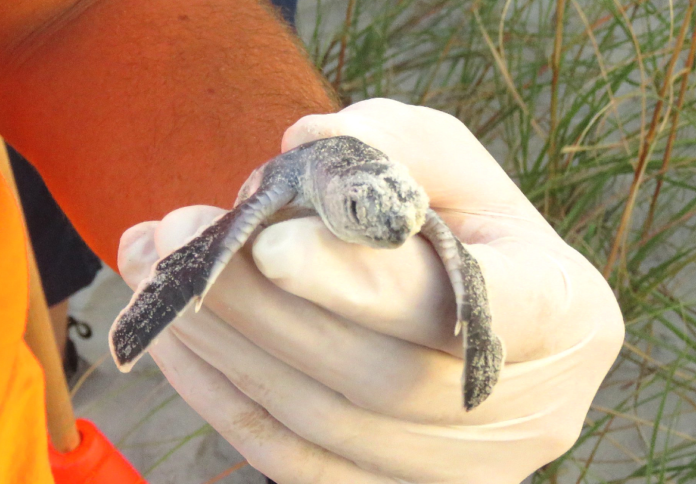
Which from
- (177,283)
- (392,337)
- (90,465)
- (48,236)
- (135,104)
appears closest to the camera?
(177,283)

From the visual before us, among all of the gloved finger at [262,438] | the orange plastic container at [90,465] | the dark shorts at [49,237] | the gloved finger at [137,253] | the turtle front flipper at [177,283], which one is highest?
the turtle front flipper at [177,283]

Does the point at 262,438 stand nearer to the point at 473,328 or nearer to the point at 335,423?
the point at 335,423

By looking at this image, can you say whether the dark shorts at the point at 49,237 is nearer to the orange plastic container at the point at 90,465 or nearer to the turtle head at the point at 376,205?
the orange plastic container at the point at 90,465

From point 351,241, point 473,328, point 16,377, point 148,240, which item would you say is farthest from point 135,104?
point 473,328

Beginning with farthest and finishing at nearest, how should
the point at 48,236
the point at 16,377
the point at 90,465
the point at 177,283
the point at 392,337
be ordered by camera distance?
the point at 48,236 → the point at 90,465 → the point at 16,377 → the point at 392,337 → the point at 177,283

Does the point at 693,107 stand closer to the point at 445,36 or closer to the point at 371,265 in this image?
the point at 445,36

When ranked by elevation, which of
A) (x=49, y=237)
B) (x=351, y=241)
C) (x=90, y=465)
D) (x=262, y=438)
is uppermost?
(x=351, y=241)

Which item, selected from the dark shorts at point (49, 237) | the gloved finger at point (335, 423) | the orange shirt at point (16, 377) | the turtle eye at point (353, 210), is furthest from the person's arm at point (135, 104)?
the dark shorts at point (49, 237)
